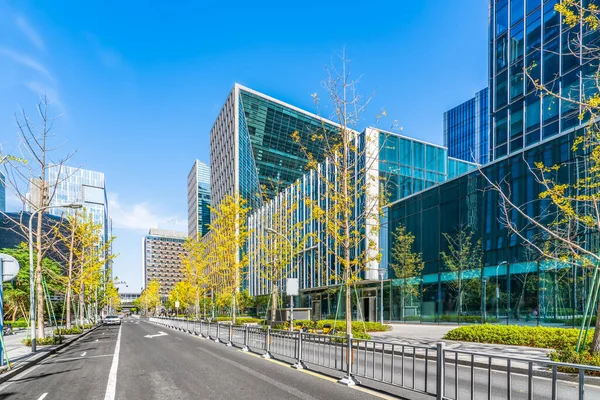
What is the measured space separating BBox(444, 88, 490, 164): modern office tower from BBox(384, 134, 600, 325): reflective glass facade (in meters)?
75.5

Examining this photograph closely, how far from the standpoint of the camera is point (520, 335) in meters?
18.2

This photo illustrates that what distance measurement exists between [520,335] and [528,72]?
2228 cm

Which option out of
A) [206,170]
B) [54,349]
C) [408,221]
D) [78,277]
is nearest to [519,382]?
[54,349]

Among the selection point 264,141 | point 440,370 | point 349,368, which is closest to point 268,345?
point 349,368

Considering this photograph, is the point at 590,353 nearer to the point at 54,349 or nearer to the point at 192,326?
the point at 54,349

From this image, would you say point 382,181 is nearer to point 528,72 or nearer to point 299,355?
point 528,72

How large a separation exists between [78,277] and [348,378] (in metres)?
32.0

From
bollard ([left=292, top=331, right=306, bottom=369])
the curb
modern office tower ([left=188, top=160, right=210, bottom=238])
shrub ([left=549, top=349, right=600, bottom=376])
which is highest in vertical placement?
modern office tower ([left=188, top=160, right=210, bottom=238])

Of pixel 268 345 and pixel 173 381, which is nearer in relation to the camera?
pixel 173 381

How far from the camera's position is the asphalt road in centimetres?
899

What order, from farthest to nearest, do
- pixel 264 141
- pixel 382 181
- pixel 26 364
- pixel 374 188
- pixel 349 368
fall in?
pixel 264 141 < pixel 382 181 < pixel 374 188 < pixel 26 364 < pixel 349 368

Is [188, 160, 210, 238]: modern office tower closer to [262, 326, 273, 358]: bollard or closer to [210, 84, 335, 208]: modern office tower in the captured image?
[210, 84, 335, 208]: modern office tower

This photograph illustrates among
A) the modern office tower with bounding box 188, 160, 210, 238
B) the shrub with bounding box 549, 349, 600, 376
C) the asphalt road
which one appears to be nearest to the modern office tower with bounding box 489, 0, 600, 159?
the shrub with bounding box 549, 349, 600, 376

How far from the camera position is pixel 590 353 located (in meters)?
11.5
